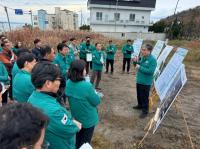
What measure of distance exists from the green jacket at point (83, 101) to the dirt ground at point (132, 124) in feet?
4.82

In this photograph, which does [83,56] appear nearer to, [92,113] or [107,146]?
[107,146]

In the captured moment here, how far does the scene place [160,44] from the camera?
980 cm

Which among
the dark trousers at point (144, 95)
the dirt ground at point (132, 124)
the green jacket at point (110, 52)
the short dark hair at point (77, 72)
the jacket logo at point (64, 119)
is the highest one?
the short dark hair at point (77, 72)

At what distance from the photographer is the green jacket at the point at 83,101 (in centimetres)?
291

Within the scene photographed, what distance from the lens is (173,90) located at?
406cm

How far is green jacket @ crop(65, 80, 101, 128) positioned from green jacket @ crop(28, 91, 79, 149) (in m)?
0.71

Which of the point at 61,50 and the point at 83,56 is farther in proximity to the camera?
the point at 83,56

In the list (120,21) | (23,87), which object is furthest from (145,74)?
(120,21)

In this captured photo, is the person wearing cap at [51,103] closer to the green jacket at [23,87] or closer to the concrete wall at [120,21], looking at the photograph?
the green jacket at [23,87]

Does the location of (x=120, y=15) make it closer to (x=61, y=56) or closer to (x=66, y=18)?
(x=66, y=18)

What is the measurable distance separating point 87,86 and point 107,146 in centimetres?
200

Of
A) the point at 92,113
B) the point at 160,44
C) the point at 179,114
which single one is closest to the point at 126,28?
the point at 160,44

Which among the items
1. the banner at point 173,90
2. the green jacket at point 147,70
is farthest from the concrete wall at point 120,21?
the banner at point 173,90

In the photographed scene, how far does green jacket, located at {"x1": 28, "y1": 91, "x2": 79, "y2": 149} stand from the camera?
6.74 feet
